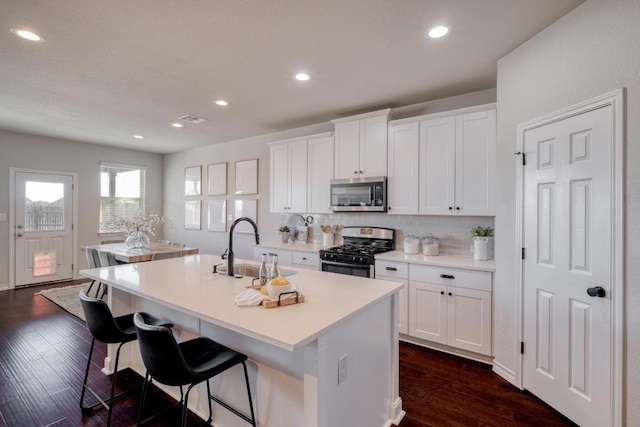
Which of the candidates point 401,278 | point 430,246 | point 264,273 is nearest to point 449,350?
point 401,278

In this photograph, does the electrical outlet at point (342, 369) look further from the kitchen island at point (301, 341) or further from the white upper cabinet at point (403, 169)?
the white upper cabinet at point (403, 169)

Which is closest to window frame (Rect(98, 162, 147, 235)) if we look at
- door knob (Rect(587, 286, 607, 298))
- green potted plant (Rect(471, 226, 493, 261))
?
green potted plant (Rect(471, 226, 493, 261))

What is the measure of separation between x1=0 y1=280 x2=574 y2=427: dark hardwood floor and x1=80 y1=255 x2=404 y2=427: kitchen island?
0.98 ft

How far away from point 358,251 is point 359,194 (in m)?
0.70

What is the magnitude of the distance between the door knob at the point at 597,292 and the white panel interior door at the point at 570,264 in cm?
2

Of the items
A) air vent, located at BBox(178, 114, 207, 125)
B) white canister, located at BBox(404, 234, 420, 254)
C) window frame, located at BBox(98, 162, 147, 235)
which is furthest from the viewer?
window frame, located at BBox(98, 162, 147, 235)

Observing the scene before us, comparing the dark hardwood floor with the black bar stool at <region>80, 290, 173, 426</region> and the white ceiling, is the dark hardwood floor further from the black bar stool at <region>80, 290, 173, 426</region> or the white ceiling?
the white ceiling

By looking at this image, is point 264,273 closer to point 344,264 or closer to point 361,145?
point 344,264

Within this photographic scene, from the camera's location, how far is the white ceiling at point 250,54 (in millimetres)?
1997

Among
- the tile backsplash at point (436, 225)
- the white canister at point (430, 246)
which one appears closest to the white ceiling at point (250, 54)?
the tile backsplash at point (436, 225)

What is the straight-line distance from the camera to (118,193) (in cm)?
653

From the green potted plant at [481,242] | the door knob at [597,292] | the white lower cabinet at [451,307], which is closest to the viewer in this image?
the door knob at [597,292]

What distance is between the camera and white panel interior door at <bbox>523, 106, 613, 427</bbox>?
6.07ft

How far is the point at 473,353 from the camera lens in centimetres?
286
